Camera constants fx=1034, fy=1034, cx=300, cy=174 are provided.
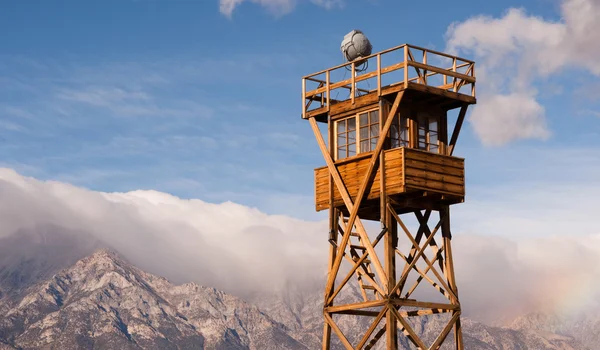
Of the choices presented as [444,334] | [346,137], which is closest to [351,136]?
[346,137]

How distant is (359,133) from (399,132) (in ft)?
5.69

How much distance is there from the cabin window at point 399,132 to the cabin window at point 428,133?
60 centimetres

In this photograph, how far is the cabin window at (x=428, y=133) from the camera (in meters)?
41.7

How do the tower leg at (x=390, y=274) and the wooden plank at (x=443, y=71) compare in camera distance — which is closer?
the tower leg at (x=390, y=274)

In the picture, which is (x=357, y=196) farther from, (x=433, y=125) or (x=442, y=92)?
(x=442, y=92)

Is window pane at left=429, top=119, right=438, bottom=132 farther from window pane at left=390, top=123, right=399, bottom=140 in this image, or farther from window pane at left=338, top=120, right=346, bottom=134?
window pane at left=338, top=120, right=346, bottom=134

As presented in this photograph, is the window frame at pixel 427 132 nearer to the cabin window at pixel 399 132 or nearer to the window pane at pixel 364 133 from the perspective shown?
the cabin window at pixel 399 132

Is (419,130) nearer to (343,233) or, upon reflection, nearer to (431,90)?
(431,90)

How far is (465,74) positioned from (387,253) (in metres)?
8.43

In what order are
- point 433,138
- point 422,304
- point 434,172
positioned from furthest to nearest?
point 433,138, point 434,172, point 422,304

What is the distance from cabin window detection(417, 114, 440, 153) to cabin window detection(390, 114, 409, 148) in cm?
60

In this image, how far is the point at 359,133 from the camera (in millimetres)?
41938

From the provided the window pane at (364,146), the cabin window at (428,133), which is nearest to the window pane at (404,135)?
the cabin window at (428,133)

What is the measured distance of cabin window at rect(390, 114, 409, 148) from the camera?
41.0m
